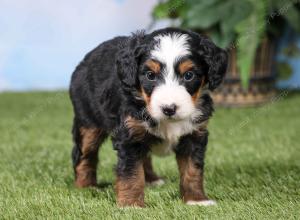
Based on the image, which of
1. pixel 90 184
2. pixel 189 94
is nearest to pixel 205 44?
pixel 189 94

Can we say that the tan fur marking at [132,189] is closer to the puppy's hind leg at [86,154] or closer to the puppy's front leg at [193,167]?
the puppy's front leg at [193,167]

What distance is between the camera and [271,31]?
305 inches

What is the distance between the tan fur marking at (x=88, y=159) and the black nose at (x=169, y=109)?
1.02m

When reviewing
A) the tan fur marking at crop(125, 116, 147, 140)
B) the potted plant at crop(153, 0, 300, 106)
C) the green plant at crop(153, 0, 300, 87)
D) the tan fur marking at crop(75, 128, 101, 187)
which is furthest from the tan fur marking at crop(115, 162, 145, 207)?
the green plant at crop(153, 0, 300, 87)

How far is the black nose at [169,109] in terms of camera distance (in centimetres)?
292

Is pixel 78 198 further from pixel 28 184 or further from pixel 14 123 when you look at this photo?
pixel 14 123

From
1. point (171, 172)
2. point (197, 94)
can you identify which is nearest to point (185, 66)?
point (197, 94)

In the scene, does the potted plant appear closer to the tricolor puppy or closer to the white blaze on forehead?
the tricolor puppy

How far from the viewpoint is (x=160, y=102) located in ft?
9.62

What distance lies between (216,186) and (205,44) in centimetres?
103

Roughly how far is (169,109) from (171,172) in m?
1.62

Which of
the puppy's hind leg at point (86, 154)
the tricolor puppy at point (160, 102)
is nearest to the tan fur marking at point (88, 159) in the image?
the puppy's hind leg at point (86, 154)

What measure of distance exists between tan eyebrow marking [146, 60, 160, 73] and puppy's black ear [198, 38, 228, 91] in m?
0.27

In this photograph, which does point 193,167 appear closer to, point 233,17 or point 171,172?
point 171,172
